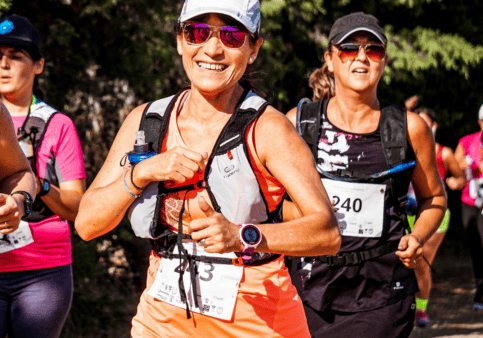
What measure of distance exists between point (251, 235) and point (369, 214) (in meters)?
1.66

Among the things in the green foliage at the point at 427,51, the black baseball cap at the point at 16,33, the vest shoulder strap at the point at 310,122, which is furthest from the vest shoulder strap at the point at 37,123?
the green foliage at the point at 427,51

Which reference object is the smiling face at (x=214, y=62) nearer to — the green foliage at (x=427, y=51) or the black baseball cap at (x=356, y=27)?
the black baseball cap at (x=356, y=27)

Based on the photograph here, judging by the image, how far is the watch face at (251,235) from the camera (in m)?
1.87

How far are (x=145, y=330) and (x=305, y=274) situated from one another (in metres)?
1.42

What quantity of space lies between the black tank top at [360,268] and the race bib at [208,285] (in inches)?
54.0

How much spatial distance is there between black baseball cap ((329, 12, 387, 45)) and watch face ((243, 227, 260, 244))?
6.65 ft

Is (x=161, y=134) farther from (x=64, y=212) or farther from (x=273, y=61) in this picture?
(x=273, y=61)

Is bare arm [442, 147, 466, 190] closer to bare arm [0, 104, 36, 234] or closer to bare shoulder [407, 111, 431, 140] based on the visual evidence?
bare shoulder [407, 111, 431, 140]

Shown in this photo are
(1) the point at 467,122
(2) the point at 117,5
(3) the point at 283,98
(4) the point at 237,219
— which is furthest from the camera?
(1) the point at 467,122

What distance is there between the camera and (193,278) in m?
2.18

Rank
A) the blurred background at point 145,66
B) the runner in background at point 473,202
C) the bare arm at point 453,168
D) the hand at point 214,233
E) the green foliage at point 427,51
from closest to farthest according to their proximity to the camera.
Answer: the hand at point 214,233 → the blurred background at point 145,66 → the bare arm at point 453,168 → the runner in background at point 473,202 → the green foliage at point 427,51

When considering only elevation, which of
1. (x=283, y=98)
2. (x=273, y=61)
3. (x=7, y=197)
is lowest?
(x=7, y=197)

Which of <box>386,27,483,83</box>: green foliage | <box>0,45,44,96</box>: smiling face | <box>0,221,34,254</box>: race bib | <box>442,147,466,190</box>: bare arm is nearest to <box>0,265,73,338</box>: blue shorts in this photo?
<box>0,221,34,254</box>: race bib

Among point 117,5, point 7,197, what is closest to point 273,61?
point 117,5
